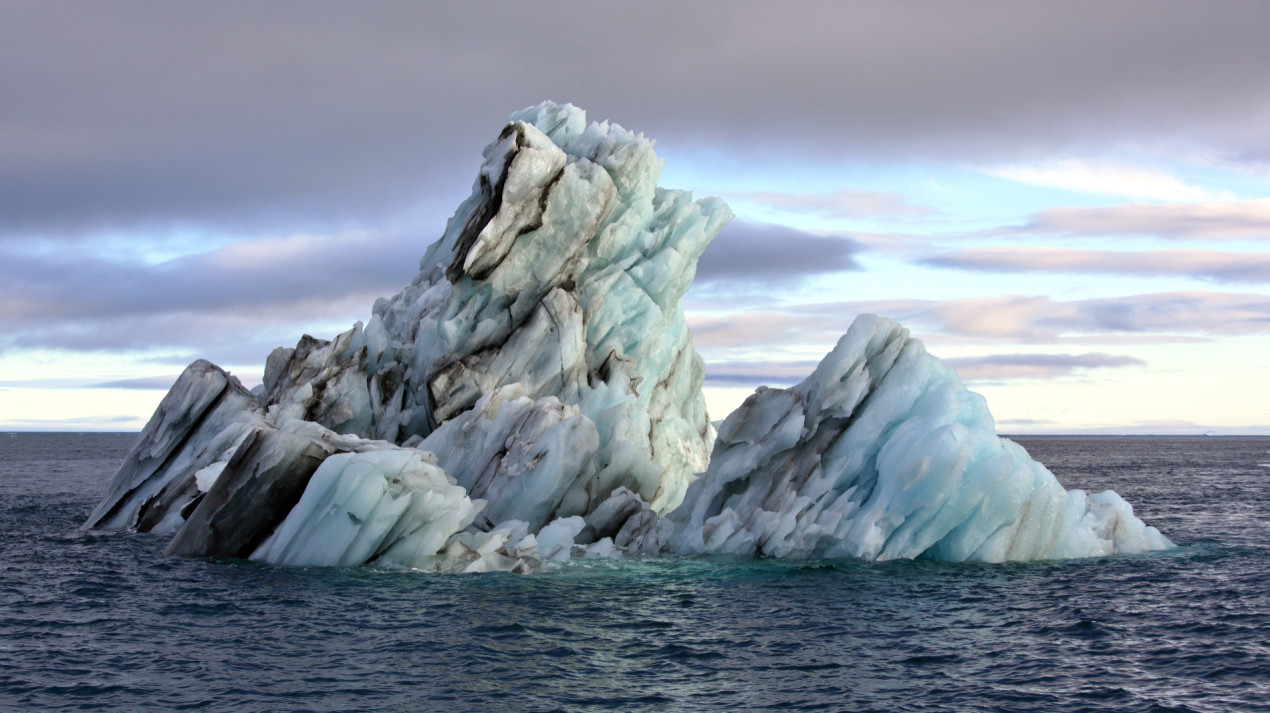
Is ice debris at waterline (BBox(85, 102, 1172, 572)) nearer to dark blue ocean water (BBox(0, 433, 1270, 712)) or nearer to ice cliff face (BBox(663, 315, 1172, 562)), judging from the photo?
ice cliff face (BBox(663, 315, 1172, 562))

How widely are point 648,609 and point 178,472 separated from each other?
23986 millimetres

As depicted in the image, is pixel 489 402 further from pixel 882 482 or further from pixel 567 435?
pixel 882 482

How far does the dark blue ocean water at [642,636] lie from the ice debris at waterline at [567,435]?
1444mm

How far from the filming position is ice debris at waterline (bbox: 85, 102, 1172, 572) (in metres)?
30.4

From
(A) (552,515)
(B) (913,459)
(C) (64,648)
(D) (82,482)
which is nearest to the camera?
(C) (64,648)

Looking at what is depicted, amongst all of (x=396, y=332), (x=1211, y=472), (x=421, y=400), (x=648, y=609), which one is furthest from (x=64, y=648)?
(x=1211, y=472)

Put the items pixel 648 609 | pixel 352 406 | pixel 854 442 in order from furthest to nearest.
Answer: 1. pixel 352 406
2. pixel 854 442
3. pixel 648 609

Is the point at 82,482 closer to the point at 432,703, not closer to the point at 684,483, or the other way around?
the point at 684,483

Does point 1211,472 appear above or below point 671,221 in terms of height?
below

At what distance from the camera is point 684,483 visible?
46469 millimetres

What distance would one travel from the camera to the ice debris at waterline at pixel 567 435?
30.4 metres

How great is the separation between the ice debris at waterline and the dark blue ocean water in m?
1.44

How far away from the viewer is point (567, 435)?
115 feet

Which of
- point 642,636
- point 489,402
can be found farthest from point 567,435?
point 642,636
